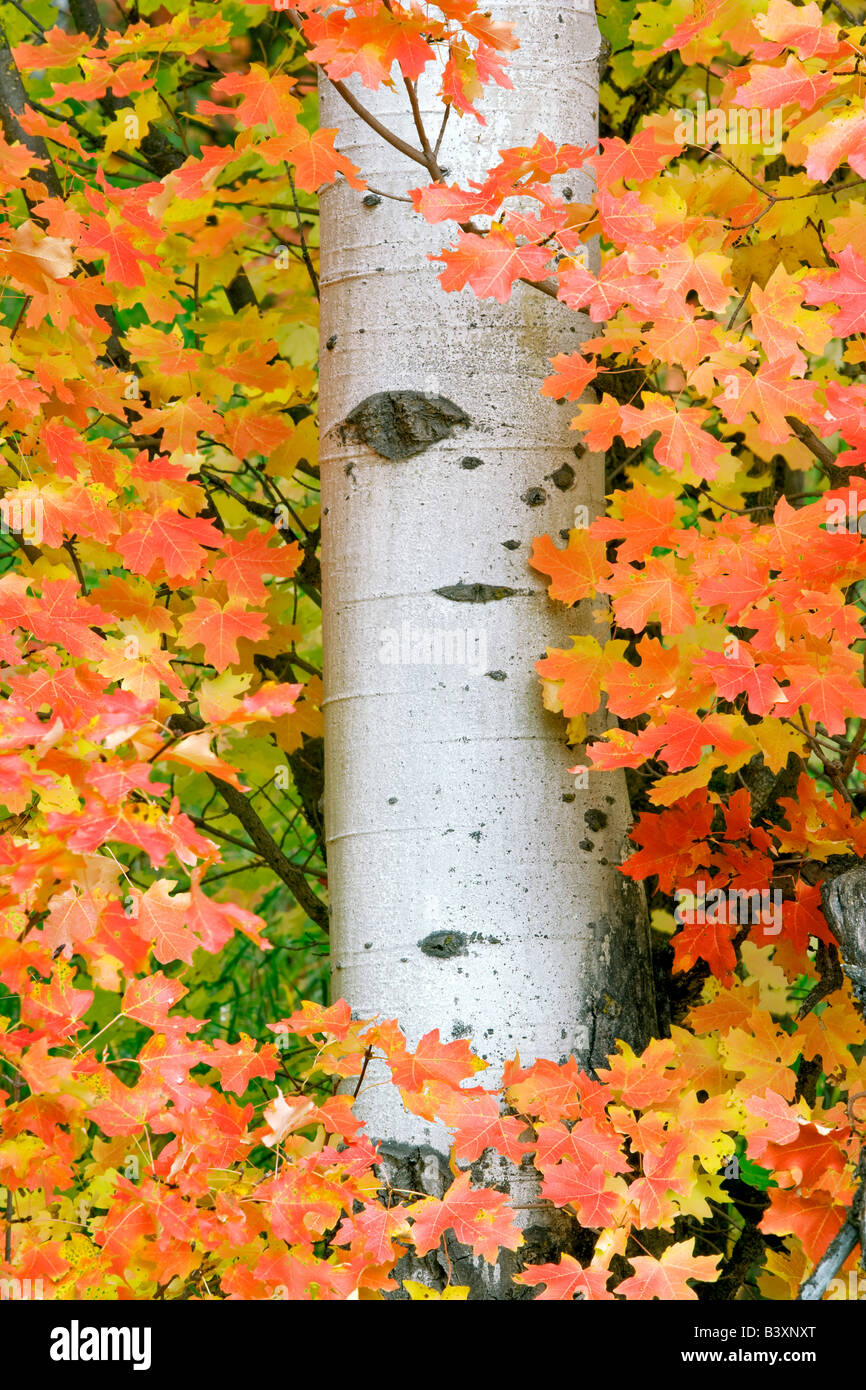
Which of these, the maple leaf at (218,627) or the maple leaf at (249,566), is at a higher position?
the maple leaf at (249,566)

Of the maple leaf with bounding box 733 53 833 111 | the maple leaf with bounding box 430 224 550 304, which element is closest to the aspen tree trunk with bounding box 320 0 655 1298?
the maple leaf with bounding box 430 224 550 304

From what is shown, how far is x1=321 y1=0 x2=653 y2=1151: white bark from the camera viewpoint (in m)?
1.50

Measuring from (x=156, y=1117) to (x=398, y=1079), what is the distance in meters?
0.25

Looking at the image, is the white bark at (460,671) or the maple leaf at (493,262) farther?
the white bark at (460,671)

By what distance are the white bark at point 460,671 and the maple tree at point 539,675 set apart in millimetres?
60

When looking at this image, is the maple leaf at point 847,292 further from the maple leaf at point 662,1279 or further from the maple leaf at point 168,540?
the maple leaf at point 662,1279

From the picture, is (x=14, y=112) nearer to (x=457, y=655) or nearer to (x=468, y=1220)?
(x=457, y=655)

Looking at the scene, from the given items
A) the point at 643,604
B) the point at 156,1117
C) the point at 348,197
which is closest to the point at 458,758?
the point at 643,604

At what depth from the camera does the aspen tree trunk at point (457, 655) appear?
4.91 feet

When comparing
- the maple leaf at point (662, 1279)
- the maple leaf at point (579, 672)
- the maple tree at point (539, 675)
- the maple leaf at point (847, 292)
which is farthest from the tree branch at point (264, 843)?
the maple leaf at point (847, 292)

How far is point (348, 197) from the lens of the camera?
5.42ft

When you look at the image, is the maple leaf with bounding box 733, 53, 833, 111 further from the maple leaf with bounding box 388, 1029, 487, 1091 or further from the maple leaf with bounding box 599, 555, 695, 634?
the maple leaf with bounding box 388, 1029, 487, 1091

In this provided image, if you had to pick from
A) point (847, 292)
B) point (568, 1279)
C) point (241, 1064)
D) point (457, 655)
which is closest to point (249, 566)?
point (457, 655)

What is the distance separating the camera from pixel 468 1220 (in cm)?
129
